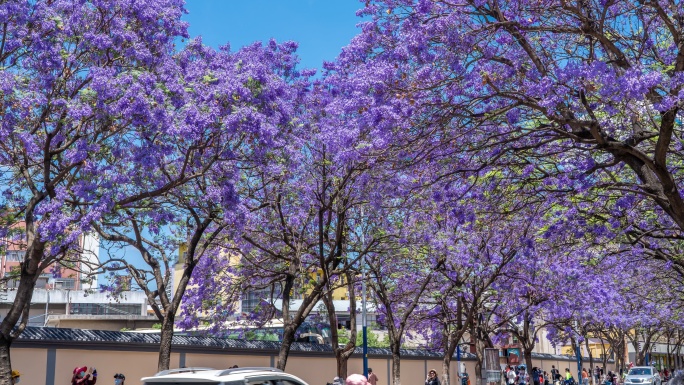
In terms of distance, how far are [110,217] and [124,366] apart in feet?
19.9

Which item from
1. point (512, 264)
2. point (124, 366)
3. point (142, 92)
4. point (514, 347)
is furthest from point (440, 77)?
point (514, 347)

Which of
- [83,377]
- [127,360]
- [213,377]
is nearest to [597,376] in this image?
[127,360]

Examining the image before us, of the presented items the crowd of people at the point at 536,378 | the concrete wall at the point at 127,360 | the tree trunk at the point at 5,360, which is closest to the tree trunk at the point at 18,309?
the tree trunk at the point at 5,360

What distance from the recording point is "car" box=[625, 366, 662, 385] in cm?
4097

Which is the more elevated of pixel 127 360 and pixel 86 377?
pixel 127 360

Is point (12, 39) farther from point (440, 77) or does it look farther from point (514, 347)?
point (514, 347)

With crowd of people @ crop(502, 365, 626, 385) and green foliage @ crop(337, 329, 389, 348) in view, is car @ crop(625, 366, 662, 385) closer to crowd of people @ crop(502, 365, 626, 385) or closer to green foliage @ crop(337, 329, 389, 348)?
crowd of people @ crop(502, 365, 626, 385)

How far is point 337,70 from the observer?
1958 cm

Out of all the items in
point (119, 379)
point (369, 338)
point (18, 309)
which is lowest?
point (119, 379)

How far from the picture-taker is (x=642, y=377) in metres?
41.2

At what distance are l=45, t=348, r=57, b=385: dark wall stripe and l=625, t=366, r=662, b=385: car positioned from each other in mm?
32535

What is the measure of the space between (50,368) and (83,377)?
835mm

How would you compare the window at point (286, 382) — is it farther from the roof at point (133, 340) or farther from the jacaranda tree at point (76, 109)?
the roof at point (133, 340)

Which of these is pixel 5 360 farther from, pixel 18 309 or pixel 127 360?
pixel 127 360
